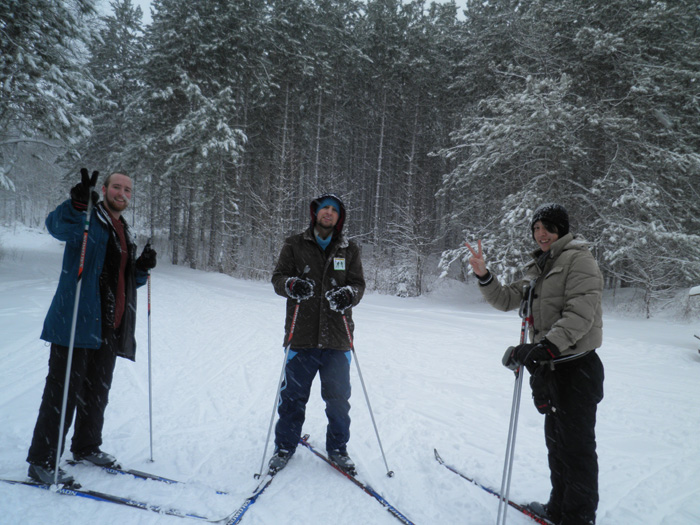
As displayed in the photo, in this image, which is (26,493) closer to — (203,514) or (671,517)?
(203,514)

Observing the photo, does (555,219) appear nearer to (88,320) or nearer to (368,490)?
(368,490)

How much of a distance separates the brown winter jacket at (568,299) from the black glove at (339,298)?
1428 mm

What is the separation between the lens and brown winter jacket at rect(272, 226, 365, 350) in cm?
320

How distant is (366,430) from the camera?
404cm

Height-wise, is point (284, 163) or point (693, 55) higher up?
point (693, 55)

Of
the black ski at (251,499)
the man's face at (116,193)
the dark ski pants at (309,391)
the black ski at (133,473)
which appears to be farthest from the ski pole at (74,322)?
the dark ski pants at (309,391)

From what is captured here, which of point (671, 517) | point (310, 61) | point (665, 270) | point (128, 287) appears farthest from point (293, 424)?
point (310, 61)

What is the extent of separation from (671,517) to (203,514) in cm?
352

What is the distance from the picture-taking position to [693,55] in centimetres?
1201

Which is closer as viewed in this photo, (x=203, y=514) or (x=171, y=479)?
(x=203, y=514)

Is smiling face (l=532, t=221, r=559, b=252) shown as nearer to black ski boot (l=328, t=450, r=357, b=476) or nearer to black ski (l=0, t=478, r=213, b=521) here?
black ski boot (l=328, t=450, r=357, b=476)

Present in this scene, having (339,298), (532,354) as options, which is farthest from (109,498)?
(532,354)

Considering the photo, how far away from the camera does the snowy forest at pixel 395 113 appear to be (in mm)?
11359

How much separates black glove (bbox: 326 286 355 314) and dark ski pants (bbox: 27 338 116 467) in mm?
1855
